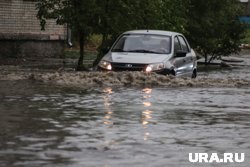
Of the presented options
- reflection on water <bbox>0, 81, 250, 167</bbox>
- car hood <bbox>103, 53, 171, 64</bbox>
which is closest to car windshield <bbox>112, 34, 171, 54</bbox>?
car hood <bbox>103, 53, 171, 64</bbox>

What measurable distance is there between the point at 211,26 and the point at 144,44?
18019 mm

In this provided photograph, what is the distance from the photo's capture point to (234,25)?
40531 mm

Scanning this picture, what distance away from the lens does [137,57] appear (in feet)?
64.2

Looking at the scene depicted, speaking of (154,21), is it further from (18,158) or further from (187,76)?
(18,158)

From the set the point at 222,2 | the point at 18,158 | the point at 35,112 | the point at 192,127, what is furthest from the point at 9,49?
the point at 18,158

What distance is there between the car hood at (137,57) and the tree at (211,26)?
58.9ft

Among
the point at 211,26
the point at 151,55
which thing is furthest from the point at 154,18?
the point at 151,55

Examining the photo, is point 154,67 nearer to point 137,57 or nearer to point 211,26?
point 137,57

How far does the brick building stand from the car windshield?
40.9 feet

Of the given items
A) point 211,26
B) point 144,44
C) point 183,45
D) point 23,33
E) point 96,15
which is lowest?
point 23,33

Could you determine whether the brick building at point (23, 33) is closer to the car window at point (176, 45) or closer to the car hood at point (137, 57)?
the car window at point (176, 45)

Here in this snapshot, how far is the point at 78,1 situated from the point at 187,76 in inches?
286

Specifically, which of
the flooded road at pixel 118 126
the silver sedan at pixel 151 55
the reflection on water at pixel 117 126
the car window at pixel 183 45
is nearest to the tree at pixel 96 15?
the car window at pixel 183 45

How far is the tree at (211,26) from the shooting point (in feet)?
125
